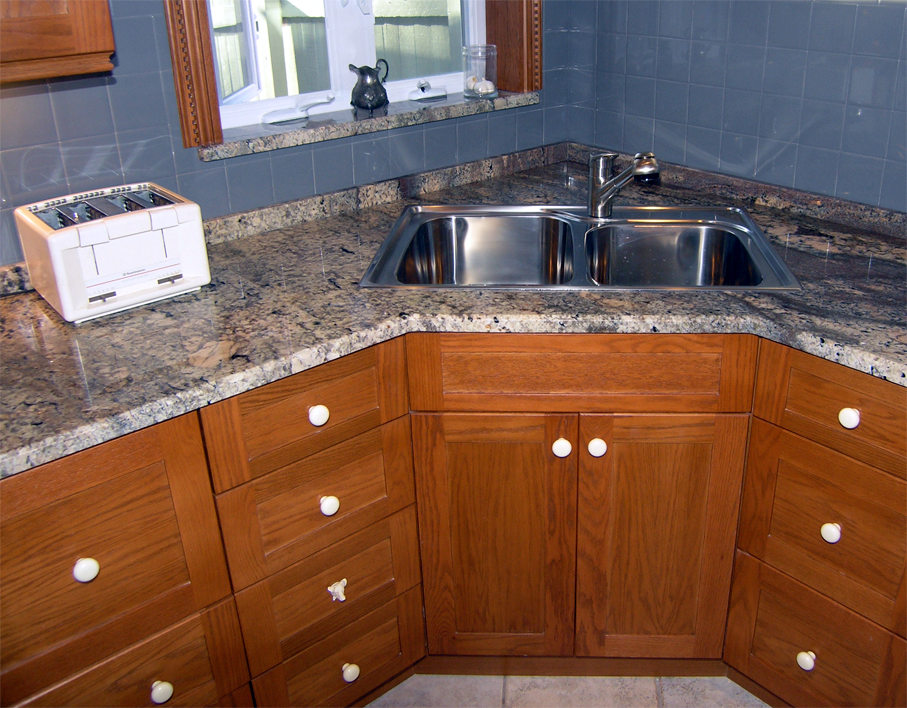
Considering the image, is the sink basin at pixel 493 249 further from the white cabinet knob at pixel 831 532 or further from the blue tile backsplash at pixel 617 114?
the white cabinet knob at pixel 831 532

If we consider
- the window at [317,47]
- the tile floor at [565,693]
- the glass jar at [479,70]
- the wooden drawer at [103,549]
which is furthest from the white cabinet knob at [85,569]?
the glass jar at [479,70]

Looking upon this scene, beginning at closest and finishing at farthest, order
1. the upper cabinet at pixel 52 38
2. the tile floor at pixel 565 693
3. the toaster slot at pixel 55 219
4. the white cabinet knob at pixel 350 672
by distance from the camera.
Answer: the upper cabinet at pixel 52 38, the toaster slot at pixel 55 219, the white cabinet knob at pixel 350 672, the tile floor at pixel 565 693

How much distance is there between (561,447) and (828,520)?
517 mm

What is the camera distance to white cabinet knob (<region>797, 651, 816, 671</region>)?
1664mm

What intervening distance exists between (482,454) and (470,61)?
4.21ft

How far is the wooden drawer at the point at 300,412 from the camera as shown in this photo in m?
1.42

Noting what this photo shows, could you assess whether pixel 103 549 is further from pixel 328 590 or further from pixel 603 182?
pixel 603 182

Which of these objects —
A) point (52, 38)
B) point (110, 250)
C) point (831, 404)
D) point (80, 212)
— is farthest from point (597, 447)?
point (52, 38)

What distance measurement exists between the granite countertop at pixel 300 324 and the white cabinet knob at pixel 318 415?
104mm

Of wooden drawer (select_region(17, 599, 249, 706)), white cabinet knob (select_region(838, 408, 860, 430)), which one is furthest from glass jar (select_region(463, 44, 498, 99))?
wooden drawer (select_region(17, 599, 249, 706))

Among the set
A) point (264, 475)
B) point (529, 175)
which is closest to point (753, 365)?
point (264, 475)

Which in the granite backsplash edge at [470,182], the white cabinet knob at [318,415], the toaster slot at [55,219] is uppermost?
the toaster slot at [55,219]

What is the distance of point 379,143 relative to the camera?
2205 mm

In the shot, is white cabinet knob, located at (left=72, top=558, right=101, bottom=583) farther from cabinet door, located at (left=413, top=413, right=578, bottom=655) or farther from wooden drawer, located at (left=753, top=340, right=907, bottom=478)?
wooden drawer, located at (left=753, top=340, right=907, bottom=478)
